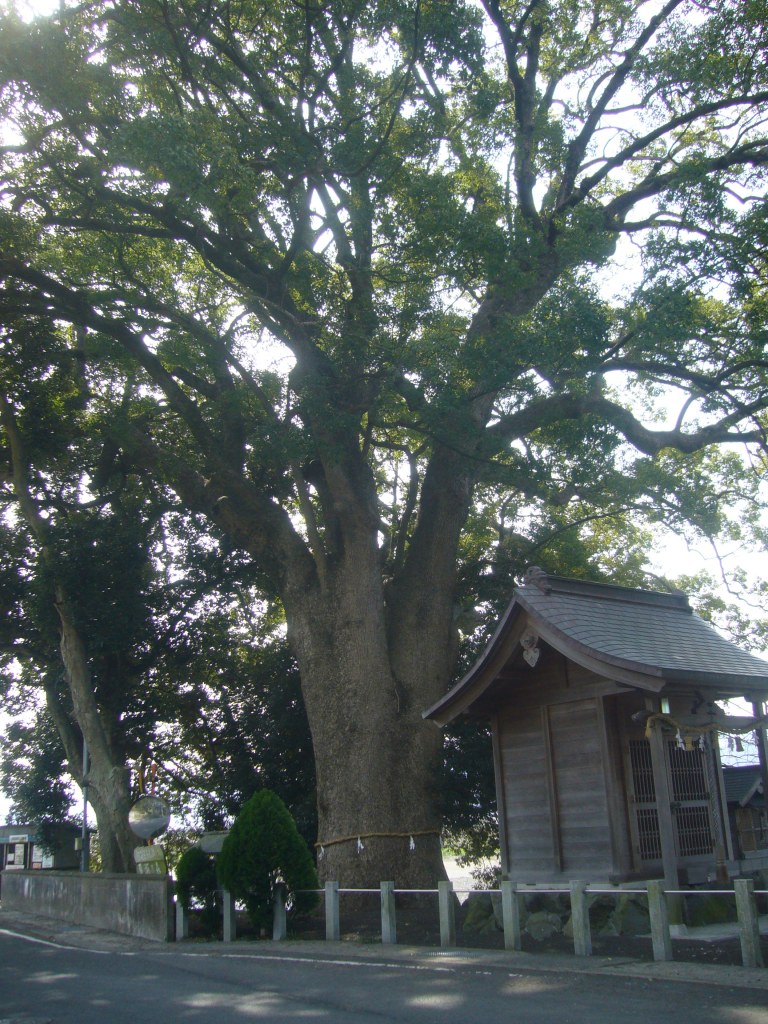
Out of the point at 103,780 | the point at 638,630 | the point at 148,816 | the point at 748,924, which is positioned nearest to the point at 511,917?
the point at 748,924

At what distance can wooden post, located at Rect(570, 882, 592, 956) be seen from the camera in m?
10.5

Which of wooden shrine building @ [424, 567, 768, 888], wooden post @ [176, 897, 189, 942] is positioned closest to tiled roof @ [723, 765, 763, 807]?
wooden shrine building @ [424, 567, 768, 888]

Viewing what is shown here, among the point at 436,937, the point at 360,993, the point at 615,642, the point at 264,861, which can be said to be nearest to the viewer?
the point at 360,993

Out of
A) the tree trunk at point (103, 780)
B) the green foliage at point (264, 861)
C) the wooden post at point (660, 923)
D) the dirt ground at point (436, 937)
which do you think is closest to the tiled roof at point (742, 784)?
the dirt ground at point (436, 937)

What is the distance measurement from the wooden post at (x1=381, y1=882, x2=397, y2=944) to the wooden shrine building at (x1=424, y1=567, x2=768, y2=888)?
6.58 ft

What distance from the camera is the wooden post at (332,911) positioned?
13.5 metres

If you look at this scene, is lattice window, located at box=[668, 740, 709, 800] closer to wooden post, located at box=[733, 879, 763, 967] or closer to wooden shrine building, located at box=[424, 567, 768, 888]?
wooden shrine building, located at box=[424, 567, 768, 888]

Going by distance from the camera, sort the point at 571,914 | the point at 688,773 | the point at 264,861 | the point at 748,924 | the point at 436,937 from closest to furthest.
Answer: the point at 748,924
the point at 571,914
the point at 436,937
the point at 688,773
the point at 264,861

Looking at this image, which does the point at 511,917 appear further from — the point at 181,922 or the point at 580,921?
the point at 181,922

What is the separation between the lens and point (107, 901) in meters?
18.2

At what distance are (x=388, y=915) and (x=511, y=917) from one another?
1995 mm

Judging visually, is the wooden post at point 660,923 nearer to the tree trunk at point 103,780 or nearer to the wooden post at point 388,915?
the wooden post at point 388,915

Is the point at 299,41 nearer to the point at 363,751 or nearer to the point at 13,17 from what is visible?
the point at 13,17

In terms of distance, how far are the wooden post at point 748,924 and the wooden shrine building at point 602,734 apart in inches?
84.0
